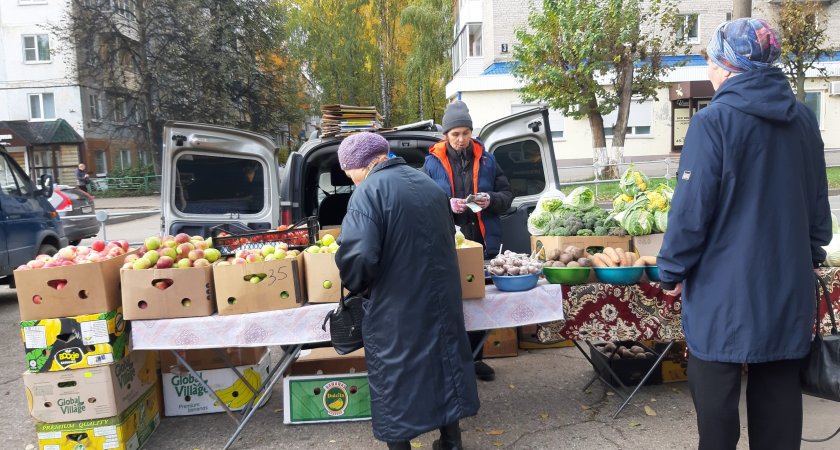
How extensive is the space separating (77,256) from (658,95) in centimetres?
2607

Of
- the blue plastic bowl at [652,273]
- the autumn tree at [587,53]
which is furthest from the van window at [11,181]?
the autumn tree at [587,53]

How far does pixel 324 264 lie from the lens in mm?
3543

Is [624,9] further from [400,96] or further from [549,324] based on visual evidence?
[400,96]

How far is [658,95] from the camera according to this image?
2627 centimetres

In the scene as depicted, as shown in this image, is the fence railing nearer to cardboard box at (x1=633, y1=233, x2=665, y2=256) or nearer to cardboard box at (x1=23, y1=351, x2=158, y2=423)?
cardboard box at (x1=23, y1=351, x2=158, y2=423)

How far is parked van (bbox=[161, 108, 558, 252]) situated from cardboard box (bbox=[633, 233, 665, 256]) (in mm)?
1379

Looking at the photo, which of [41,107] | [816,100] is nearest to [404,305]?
[816,100]

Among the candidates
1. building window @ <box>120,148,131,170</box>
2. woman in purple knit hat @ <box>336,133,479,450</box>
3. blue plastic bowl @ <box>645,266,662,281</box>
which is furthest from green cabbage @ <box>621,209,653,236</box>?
building window @ <box>120,148,131,170</box>

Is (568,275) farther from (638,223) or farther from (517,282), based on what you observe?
(638,223)

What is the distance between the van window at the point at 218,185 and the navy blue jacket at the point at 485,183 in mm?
1626

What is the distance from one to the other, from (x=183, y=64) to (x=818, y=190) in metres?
26.9

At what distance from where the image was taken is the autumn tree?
1750 cm

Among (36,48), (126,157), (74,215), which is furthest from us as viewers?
(126,157)

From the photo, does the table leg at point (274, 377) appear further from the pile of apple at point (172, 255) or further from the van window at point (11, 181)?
the van window at point (11, 181)
